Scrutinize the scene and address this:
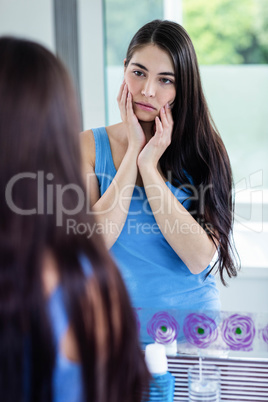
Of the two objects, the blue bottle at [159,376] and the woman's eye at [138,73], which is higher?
the woman's eye at [138,73]

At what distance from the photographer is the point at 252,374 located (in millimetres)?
703

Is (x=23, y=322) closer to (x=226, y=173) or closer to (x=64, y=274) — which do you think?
(x=64, y=274)

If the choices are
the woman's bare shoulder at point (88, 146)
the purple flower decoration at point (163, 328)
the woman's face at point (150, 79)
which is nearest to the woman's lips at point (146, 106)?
the woman's face at point (150, 79)

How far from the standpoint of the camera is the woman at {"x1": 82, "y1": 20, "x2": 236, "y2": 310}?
2.91 ft

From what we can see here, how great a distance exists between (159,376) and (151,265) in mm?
284

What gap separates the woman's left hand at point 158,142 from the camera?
92 centimetres

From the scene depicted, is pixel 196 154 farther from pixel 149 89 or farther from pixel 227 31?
pixel 227 31

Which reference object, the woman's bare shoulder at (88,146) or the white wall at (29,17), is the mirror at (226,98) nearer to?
the white wall at (29,17)

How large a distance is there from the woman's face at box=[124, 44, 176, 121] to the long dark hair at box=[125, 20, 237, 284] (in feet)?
0.06

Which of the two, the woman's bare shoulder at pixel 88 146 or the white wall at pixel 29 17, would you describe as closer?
the woman's bare shoulder at pixel 88 146

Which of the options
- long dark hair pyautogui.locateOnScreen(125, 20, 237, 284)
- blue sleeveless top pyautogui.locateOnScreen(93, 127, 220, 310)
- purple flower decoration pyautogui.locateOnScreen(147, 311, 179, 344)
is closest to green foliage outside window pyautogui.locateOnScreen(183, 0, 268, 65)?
long dark hair pyautogui.locateOnScreen(125, 20, 237, 284)

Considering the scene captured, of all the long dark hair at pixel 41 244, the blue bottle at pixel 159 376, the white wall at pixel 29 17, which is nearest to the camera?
the long dark hair at pixel 41 244

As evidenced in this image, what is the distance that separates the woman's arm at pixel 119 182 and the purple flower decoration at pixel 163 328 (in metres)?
0.18

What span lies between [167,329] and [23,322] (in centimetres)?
40
